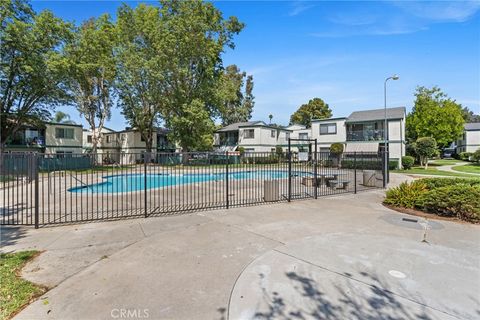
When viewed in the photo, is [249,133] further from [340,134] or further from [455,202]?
[455,202]

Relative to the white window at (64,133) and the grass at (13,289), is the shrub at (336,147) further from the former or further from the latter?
the white window at (64,133)

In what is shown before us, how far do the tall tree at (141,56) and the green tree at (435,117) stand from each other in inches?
1288

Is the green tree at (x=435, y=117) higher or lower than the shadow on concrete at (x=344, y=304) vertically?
higher

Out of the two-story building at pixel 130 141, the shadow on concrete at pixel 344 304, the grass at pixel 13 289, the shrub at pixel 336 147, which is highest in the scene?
the two-story building at pixel 130 141

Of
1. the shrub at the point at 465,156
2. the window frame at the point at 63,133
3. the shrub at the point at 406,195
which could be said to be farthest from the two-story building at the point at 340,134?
the shrub at the point at 465,156

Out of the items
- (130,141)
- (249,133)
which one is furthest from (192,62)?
(130,141)

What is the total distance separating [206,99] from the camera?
29.3m

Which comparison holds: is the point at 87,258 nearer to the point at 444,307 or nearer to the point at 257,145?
the point at 444,307

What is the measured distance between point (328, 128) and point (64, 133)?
35.4 meters

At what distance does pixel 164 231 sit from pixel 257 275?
117 inches

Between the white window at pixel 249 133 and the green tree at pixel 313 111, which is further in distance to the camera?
the green tree at pixel 313 111

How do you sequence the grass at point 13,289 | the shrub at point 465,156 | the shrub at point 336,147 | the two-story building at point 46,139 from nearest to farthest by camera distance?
the grass at point 13,289 < the shrub at point 336,147 < the two-story building at point 46,139 < the shrub at point 465,156

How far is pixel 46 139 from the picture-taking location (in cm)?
3306

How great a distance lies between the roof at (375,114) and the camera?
1110 inches
